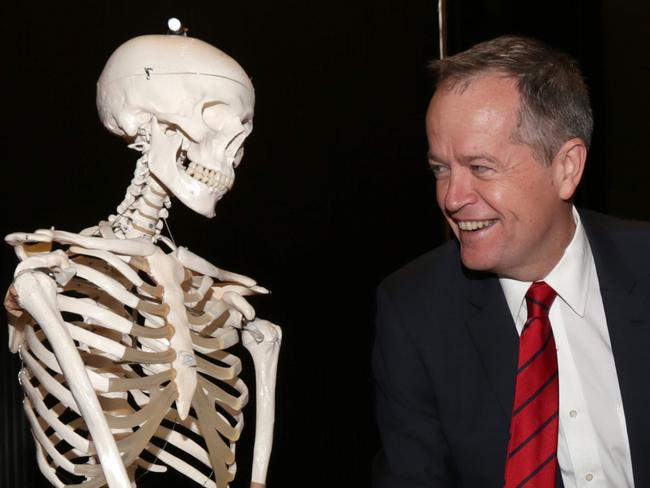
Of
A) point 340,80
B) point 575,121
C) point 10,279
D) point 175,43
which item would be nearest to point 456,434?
point 575,121

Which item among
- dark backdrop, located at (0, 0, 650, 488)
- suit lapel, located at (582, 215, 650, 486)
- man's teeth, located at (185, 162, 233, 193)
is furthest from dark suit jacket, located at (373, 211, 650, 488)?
dark backdrop, located at (0, 0, 650, 488)

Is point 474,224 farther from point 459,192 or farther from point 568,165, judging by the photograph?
point 568,165

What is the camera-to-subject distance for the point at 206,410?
164cm

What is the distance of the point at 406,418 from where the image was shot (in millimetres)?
1930

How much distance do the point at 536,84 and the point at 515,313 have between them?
48 cm

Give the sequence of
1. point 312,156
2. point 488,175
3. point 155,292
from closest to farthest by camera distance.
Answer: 1. point 155,292
2. point 488,175
3. point 312,156

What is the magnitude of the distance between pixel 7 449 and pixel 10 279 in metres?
0.43

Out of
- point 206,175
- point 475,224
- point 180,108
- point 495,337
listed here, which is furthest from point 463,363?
point 180,108

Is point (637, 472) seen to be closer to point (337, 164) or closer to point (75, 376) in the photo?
point (75, 376)

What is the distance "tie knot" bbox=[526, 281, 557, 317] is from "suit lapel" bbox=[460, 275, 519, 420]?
56mm

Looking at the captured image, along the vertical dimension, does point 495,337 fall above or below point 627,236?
below

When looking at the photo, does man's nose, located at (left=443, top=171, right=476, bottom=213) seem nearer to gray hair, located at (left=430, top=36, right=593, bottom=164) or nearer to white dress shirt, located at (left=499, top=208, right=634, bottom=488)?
gray hair, located at (left=430, top=36, right=593, bottom=164)

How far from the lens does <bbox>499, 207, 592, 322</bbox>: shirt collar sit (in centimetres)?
188

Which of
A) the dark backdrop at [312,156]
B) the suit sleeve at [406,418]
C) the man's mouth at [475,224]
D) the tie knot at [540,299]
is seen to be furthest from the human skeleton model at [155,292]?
the dark backdrop at [312,156]
